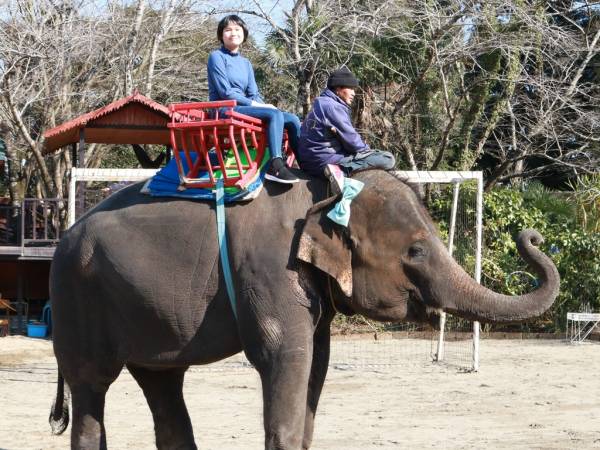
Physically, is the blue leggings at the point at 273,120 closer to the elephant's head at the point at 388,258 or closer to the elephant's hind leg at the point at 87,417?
the elephant's head at the point at 388,258

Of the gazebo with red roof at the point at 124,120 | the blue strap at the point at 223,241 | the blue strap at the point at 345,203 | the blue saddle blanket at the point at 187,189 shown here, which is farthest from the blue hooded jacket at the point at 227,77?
the gazebo with red roof at the point at 124,120

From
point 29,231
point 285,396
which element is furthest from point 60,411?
point 29,231

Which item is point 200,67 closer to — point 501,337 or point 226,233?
point 501,337

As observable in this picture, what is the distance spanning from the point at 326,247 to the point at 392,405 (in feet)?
18.9

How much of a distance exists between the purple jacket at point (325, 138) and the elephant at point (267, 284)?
133 millimetres

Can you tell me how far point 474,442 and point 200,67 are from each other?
1697cm

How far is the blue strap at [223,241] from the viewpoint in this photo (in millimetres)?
5602

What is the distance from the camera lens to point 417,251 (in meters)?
5.53

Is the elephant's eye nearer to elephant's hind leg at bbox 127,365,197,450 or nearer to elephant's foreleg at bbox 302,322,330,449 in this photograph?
elephant's foreleg at bbox 302,322,330,449

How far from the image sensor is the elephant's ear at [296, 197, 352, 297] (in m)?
5.44

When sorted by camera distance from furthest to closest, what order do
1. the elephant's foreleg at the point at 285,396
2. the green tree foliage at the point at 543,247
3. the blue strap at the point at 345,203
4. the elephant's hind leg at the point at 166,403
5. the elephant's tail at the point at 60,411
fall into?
the green tree foliage at the point at 543,247, the elephant's tail at the point at 60,411, the elephant's hind leg at the point at 166,403, the blue strap at the point at 345,203, the elephant's foreleg at the point at 285,396

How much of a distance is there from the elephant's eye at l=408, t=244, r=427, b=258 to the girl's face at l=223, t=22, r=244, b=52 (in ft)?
A: 5.83

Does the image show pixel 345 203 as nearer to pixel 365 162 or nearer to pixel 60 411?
pixel 365 162

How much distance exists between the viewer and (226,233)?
566 cm
